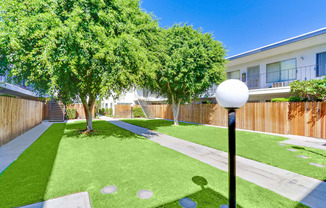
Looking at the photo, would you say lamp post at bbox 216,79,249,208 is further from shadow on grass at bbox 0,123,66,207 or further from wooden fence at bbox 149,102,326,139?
wooden fence at bbox 149,102,326,139

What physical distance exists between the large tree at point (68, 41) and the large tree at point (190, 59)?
4644 mm

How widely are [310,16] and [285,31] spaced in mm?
2224

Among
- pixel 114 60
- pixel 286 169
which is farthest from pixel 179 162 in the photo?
pixel 114 60

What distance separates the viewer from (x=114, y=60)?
6.75 m

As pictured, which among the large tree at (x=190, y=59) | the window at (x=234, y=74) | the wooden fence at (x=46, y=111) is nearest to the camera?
the large tree at (x=190, y=59)

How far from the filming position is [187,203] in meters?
2.83

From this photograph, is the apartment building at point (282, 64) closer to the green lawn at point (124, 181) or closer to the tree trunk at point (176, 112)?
the tree trunk at point (176, 112)

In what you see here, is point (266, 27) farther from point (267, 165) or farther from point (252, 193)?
point (252, 193)

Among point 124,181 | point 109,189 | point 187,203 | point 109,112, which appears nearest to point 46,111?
point 109,112

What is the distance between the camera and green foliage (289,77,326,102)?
27.9ft

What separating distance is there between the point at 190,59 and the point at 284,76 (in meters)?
8.61

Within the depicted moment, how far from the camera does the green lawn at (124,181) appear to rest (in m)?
2.89

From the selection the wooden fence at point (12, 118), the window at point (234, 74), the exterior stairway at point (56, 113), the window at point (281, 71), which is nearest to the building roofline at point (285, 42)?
the window at point (281, 71)

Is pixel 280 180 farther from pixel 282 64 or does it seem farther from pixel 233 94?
pixel 282 64
